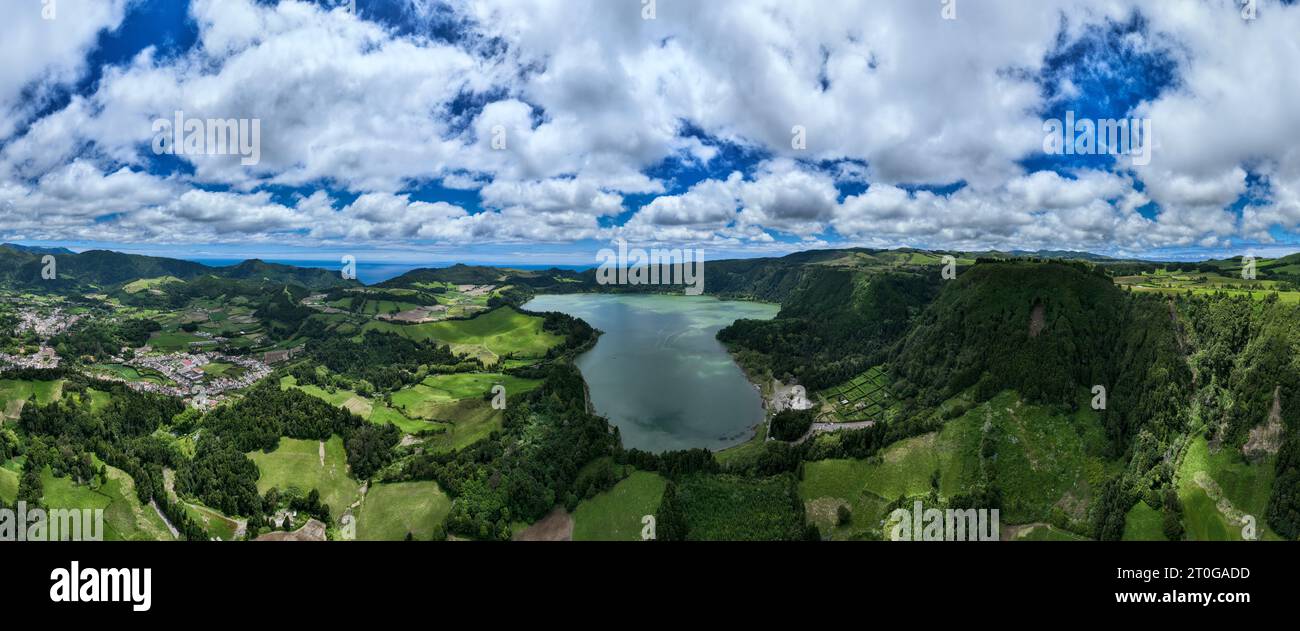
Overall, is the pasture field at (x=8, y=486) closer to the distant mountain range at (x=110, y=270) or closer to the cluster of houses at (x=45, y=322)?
the cluster of houses at (x=45, y=322)

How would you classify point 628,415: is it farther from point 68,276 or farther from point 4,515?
point 68,276

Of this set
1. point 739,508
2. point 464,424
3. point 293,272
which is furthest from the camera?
point 293,272

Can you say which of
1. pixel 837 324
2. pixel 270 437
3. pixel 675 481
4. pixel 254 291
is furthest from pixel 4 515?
pixel 254 291

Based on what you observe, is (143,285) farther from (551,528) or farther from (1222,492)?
(1222,492)

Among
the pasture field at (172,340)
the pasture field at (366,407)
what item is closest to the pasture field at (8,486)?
the pasture field at (366,407)

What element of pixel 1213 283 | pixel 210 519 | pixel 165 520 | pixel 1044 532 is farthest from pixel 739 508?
pixel 1213 283
